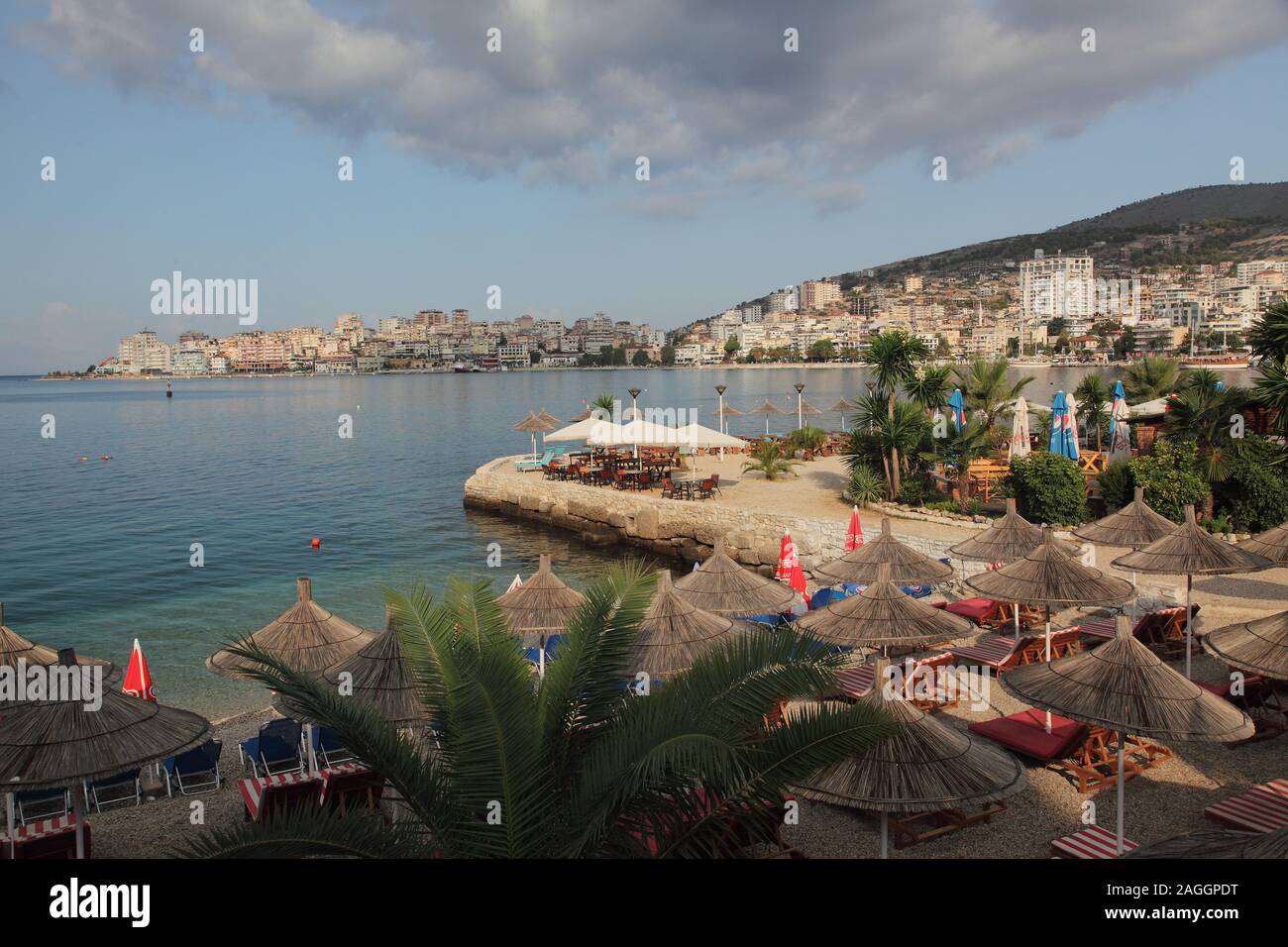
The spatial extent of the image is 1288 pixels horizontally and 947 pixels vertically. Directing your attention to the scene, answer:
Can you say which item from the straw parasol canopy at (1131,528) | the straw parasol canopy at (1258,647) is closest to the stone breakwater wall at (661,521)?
the straw parasol canopy at (1131,528)

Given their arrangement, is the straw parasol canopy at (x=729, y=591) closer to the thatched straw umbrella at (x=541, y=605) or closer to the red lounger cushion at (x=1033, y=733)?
the thatched straw umbrella at (x=541, y=605)

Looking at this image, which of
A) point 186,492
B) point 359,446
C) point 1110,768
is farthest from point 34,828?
point 359,446

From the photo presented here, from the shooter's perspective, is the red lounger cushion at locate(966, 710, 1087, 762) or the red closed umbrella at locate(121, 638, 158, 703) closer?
the red lounger cushion at locate(966, 710, 1087, 762)

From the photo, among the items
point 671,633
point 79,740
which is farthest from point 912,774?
point 79,740

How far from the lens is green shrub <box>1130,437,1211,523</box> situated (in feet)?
49.8

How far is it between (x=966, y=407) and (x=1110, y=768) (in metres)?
15.6

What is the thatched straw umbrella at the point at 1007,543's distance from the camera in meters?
11.8

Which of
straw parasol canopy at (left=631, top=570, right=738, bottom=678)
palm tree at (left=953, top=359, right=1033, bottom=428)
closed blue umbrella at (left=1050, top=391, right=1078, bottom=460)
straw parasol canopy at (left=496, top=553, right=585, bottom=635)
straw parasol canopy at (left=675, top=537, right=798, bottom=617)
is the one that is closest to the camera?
straw parasol canopy at (left=631, top=570, right=738, bottom=678)

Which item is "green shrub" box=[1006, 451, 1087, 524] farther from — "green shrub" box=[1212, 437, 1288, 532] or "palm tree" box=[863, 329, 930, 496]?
"palm tree" box=[863, 329, 930, 496]

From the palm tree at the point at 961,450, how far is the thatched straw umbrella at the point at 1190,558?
8.87 meters

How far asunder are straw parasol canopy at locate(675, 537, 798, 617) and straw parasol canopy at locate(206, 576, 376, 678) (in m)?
3.65

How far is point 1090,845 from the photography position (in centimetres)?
586

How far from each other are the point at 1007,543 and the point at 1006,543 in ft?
0.04

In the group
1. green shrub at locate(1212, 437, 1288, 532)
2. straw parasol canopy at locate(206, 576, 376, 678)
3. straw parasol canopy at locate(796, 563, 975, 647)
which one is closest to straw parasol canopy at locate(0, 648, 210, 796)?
straw parasol canopy at locate(206, 576, 376, 678)
